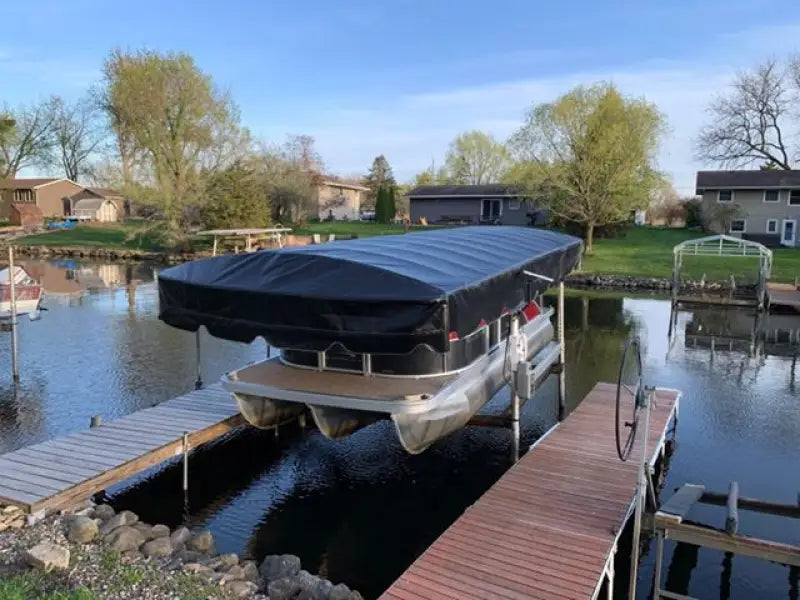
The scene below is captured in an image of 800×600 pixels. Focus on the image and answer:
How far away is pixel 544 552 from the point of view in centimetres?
600

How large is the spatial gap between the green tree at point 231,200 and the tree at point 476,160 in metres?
40.9

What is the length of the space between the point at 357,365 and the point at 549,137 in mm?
31423

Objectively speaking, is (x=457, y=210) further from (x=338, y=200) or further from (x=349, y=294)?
(x=349, y=294)

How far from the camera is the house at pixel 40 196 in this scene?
71000 mm

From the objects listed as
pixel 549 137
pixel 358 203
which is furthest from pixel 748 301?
pixel 358 203

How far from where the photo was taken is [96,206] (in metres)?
69.3

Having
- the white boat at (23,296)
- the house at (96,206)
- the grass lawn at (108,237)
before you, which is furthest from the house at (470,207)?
the white boat at (23,296)

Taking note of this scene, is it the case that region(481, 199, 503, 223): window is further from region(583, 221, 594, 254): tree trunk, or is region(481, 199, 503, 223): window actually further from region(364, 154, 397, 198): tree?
region(364, 154, 397, 198): tree

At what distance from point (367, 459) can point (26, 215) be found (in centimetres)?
6653

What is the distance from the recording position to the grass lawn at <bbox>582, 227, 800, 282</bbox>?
3127cm

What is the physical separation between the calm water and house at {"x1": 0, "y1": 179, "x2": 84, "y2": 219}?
198 feet

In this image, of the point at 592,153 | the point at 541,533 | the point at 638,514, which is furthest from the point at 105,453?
the point at 592,153

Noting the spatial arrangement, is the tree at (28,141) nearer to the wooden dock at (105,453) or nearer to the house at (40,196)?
the house at (40,196)

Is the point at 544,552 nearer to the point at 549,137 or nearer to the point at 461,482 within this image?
the point at 461,482
